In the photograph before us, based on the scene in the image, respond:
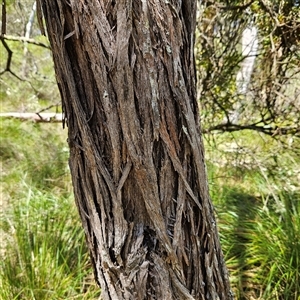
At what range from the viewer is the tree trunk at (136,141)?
2.65 feet

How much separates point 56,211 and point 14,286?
559 millimetres

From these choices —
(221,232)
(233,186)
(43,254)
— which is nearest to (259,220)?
(221,232)

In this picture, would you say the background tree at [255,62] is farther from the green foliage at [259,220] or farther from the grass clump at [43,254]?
the grass clump at [43,254]

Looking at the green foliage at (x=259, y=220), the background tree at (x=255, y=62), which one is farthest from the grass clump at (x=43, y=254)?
the background tree at (x=255, y=62)

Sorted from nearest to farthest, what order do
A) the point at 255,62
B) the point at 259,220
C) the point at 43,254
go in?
1. the point at 43,254
2. the point at 259,220
3. the point at 255,62

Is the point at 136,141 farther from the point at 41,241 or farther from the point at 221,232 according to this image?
the point at 221,232

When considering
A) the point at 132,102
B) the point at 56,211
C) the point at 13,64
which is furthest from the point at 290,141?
the point at 13,64

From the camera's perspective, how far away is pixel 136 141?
85 cm

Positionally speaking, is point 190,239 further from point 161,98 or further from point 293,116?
point 293,116

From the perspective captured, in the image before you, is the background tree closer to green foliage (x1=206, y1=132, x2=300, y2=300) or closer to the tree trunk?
green foliage (x1=206, y1=132, x2=300, y2=300)

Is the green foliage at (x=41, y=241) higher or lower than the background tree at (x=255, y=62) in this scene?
lower

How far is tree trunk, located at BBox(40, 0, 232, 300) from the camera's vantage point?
81cm

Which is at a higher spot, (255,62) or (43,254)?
(255,62)

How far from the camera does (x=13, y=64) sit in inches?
211
